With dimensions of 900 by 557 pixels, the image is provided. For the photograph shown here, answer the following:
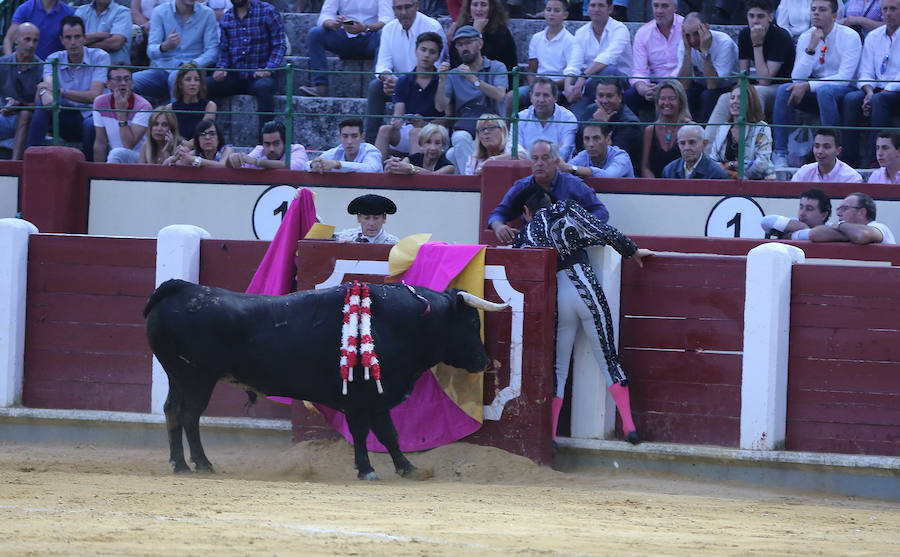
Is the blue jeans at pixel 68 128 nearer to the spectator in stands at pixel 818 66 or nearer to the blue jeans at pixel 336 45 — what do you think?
the blue jeans at pixel 336 45

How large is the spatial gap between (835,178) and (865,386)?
241 centimetres

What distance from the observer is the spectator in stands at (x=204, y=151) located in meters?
10.0

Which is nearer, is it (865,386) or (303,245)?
(865,386)

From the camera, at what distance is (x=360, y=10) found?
11453 millimetres

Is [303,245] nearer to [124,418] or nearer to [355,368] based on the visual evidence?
[355,368]

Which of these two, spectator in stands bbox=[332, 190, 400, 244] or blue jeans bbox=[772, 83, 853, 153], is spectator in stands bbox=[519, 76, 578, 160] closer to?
blue jeans bbox=[772, 83, 853, 153]

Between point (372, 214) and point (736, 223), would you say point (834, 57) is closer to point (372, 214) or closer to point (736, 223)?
point (736, 223)

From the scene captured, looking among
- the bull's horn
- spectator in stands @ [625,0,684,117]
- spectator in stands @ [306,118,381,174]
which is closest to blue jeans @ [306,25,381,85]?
spectator in stands @ [306,118,381,174]

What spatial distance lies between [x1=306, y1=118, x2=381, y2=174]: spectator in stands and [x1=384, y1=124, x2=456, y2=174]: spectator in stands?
122mm

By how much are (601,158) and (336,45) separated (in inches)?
122

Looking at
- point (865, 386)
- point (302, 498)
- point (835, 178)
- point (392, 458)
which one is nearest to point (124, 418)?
point (392, 458)

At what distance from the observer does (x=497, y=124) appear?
9266 mm

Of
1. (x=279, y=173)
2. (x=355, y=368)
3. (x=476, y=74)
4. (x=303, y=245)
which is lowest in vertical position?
(x=355, y=368)

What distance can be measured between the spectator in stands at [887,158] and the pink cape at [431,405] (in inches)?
126
